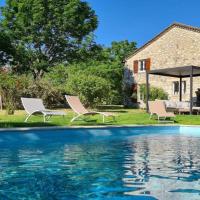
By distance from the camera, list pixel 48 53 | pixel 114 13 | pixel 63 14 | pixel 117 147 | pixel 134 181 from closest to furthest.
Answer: pixel 134 181 → pixel 117 147 → pixel 63 14 → pixel 48 53 → pixel 114 13

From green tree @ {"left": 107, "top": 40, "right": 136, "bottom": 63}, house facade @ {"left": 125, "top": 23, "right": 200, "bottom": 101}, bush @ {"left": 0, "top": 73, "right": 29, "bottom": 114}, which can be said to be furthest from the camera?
green tree @ {"left": 107, "top": 40, "right": 136, "bottom": 63}

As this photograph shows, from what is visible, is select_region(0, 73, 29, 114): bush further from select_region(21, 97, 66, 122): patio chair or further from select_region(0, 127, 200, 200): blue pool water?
select_region(0, 127, 200, 200): blue pool water

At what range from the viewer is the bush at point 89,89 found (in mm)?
23516

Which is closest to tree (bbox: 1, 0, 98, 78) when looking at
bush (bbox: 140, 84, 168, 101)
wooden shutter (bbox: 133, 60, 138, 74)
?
wooden shutter (bbox: 133, 60, 138, 74)

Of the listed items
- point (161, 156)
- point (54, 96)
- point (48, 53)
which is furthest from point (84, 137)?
point (48, 53)

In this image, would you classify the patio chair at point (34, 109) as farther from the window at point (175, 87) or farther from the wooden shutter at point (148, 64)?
the wooden shutter at point (148, 64)

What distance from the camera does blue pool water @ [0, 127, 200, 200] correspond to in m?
4.85

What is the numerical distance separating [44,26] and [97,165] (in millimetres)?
27939

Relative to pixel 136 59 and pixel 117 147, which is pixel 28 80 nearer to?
pixel 136 59

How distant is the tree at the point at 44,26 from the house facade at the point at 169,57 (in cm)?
545

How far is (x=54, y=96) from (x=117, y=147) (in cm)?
1466

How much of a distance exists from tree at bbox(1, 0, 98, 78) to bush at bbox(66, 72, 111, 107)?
9.50 m

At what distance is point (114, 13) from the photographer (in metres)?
38.4

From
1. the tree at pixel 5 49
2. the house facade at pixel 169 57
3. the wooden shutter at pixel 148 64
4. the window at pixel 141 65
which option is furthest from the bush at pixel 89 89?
the window at pixel 141 65
